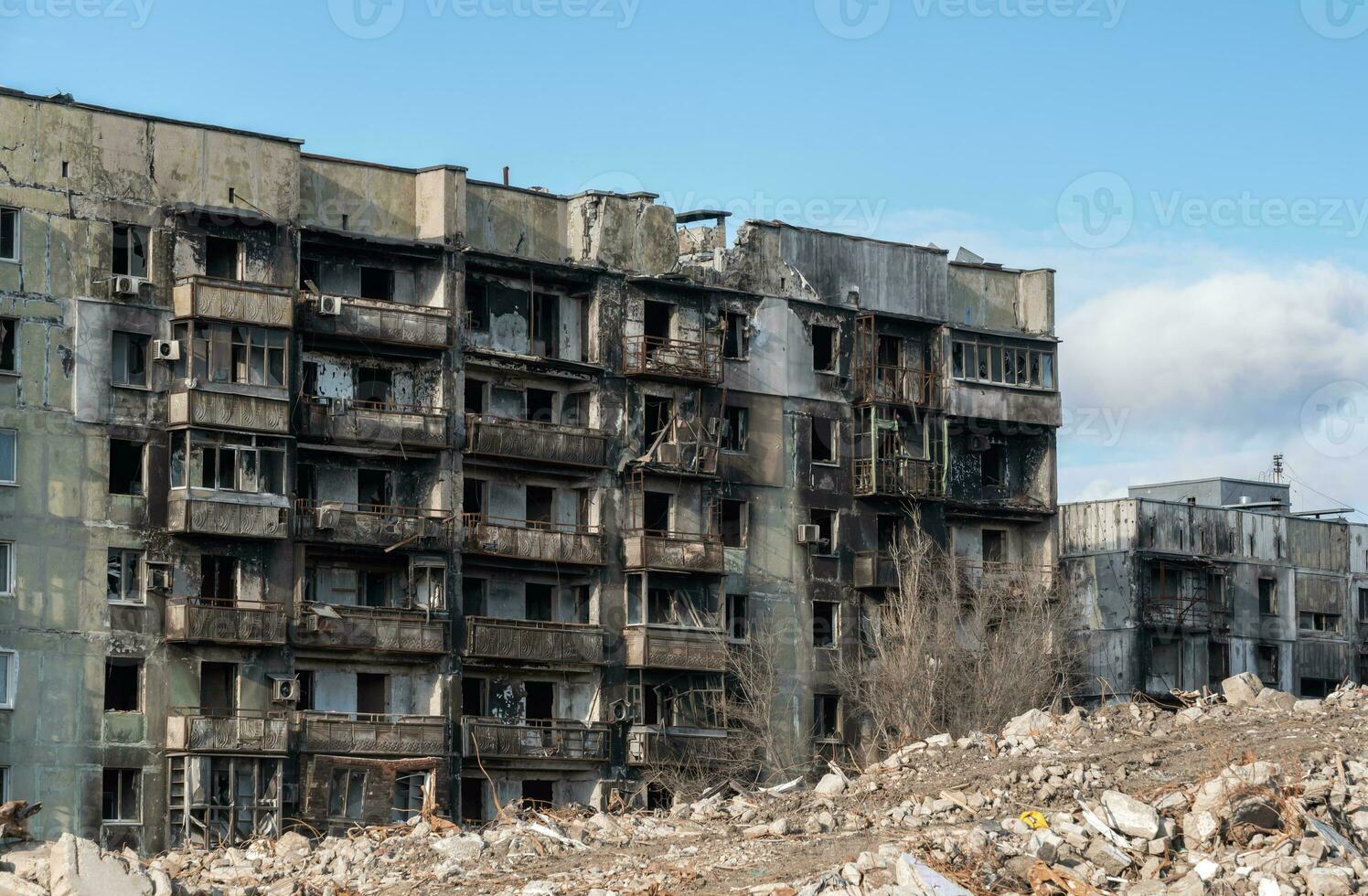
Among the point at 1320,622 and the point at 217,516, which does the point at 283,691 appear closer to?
A: the point at 217,516

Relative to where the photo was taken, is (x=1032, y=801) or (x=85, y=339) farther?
(x=85, y=339)

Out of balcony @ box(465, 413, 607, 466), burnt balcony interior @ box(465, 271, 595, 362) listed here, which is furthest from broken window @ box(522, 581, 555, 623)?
burnt balcony interior @ box(465, 271, 595, 362)

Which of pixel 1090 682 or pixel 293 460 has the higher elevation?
pixel 293 460

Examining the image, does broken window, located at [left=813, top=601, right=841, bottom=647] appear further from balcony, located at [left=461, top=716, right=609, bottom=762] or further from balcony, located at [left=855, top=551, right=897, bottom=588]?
balcony, located at [left=461, top=716, right=609, bottom=762]

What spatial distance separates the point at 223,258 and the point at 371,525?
25.9 ft

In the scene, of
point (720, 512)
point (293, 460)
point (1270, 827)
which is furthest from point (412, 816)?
point (1270, 827)

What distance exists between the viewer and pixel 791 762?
74.6m

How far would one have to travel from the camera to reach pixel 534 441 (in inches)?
2805

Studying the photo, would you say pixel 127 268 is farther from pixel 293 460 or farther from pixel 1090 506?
pixel 1090 506

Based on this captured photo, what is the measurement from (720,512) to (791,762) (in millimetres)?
7553

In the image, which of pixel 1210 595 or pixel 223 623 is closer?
pixel 223 623

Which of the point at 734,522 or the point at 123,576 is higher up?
the point at 734,522

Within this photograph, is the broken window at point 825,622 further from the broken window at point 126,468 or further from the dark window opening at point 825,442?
the broken window at point 126,468

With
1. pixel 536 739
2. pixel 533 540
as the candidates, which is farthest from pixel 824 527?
pixel 536 739
